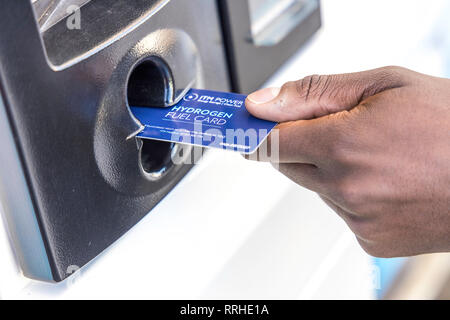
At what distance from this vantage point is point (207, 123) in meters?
0.49

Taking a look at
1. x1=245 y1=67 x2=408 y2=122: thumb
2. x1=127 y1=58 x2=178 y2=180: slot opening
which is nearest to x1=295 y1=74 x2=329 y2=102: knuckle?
x1=245 y1=67 x2=408 y2=122: thumb

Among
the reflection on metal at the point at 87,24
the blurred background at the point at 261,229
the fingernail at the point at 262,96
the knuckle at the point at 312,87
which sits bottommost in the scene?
the blurred background at the point at 261,229

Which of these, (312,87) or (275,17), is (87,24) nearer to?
(312,87)

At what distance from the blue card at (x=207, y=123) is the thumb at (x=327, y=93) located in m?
0.02

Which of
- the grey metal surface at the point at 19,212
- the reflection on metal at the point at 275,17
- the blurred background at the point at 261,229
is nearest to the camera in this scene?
the grey metal surface at the point at 19,212

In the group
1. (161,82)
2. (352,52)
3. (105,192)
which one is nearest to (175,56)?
(161,82)

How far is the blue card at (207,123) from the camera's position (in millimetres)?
466

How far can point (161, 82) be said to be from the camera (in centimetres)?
54

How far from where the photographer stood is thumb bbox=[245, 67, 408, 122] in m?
0.50

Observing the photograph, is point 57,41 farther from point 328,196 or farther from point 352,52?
point 352,52

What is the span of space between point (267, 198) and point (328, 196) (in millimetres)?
173

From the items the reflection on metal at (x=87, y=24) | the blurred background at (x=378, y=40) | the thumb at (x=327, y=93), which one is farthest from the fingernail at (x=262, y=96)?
the blurred background at (x=378, y=40)

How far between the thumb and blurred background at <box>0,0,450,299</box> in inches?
5.3

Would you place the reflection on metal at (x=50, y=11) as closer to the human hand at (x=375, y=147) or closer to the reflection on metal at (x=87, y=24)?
the reflection on metal at (x=87, y=24)
